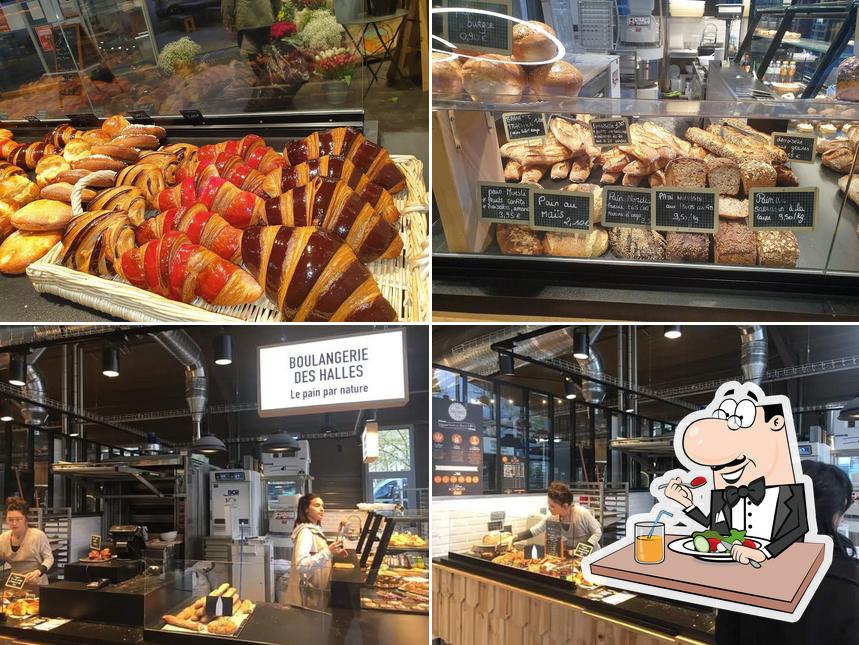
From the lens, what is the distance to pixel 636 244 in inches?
73.8

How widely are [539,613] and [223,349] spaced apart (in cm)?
133

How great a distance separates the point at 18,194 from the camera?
196 centimetres

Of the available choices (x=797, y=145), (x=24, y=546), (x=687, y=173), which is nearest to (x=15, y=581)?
(x=24, y=546)

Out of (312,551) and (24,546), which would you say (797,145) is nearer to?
(312,551)

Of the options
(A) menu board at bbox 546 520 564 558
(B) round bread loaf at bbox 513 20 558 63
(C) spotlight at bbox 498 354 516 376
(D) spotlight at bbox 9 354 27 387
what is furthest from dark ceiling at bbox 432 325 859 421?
(D) spotlight at bbox 9 354 27 387

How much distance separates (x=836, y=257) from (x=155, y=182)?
75.2 inches

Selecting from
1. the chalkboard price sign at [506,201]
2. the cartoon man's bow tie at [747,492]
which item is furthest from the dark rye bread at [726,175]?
the cartoon man's bow tie at [747,492]

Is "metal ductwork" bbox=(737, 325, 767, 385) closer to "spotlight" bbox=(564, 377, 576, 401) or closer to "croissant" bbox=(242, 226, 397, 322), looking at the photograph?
"spotlight" bbox=(564, 377, 576, 401)

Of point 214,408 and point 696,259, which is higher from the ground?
point 696,259

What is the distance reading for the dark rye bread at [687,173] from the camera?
182 centimetres

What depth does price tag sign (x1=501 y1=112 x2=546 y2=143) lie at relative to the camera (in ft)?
6.07

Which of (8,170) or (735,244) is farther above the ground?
(8,170)

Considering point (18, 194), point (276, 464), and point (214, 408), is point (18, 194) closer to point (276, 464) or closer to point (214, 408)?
point (214, 408)

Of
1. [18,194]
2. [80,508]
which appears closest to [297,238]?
[18,194]
